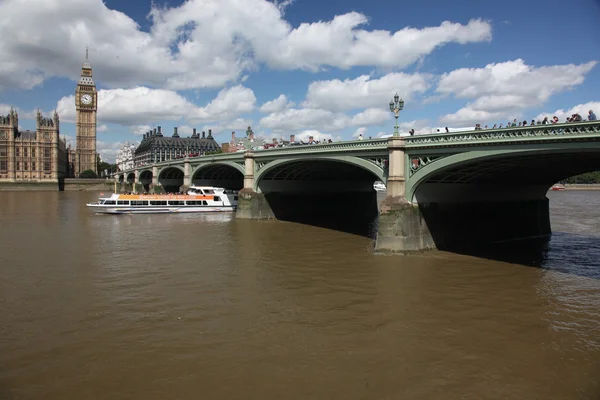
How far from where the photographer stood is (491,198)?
27.1 metres

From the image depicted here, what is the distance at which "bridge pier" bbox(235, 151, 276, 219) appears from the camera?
3775cm

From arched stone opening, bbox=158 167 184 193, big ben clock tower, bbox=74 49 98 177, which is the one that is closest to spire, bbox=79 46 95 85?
big ben clock tower, bbox=74 49 98 177

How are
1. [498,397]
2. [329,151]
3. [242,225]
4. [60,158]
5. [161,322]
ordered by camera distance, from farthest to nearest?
[60,158] → [242,225] → [329,151] → [161,322] → [498,397]

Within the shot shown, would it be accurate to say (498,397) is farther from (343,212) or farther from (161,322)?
(343,212)

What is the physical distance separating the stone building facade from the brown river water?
92.3m

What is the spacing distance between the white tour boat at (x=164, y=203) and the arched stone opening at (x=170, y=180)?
84.4 feet

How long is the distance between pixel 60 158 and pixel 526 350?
401ft

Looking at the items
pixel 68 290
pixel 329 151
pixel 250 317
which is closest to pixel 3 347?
pixel 68 290

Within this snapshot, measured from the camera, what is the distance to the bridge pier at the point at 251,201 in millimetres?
37750

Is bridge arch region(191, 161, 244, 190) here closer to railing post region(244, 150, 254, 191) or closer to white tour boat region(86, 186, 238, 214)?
white tour boat region(86, 186, 238, 214)

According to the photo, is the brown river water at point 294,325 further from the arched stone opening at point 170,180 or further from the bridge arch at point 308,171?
the arched stone opening at point 170,180

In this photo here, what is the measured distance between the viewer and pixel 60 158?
112500 mm

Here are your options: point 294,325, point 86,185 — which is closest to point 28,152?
point 86,185

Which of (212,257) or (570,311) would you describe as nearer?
(570,311)
